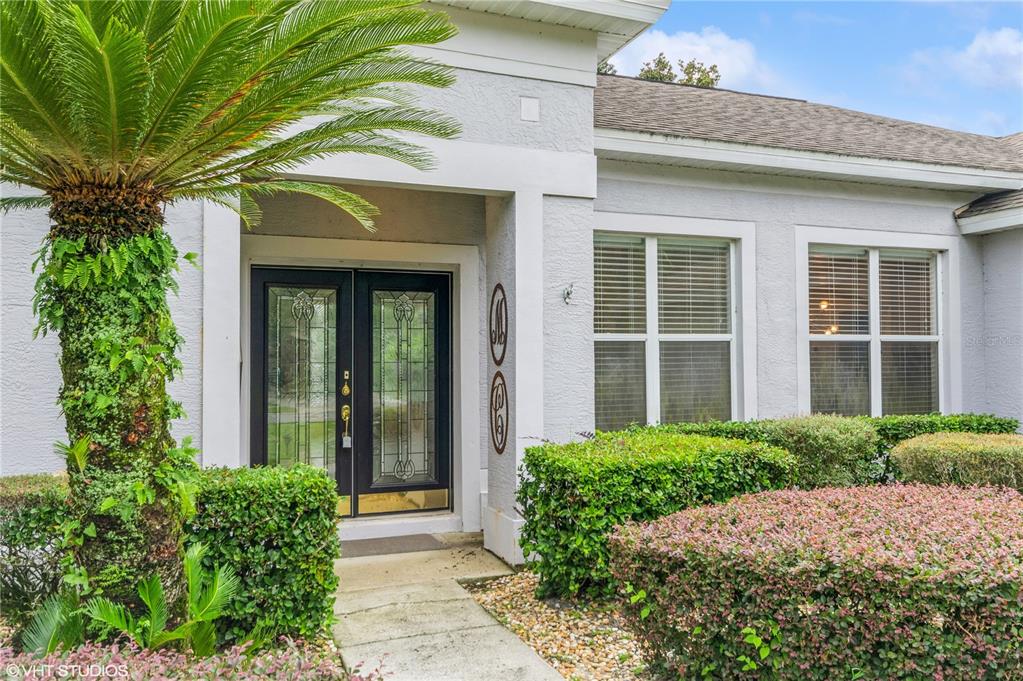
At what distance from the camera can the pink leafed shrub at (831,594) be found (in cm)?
287

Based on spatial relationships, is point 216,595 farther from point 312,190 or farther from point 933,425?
point 933,425

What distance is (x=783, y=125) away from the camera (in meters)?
8.77

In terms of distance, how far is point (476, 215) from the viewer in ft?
24.1

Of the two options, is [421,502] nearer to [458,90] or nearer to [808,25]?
[458,90]

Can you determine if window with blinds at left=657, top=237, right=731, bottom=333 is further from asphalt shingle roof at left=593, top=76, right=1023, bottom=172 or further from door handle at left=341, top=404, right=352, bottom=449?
door handle at left=341, top=404, right=352, bottom=449

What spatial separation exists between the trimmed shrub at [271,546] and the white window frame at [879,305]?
19.6 feet

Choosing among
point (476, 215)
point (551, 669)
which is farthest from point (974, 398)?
point (551, 669)

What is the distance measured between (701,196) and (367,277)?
3779 millimetres

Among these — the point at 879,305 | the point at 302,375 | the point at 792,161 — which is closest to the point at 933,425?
the point at 879,305

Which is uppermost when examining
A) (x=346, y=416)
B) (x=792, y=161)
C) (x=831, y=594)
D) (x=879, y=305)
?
(x=792, y=161)

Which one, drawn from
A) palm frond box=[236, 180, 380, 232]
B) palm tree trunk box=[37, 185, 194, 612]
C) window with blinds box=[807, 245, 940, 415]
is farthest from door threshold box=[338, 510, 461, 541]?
window with blinds box=[807, 245, 940, 415]

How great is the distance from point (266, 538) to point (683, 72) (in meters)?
24.6

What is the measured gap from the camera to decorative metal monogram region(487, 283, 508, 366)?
6344 millimetres

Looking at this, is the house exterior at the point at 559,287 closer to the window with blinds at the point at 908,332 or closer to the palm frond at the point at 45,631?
the window with blinds at the point at 908,332
